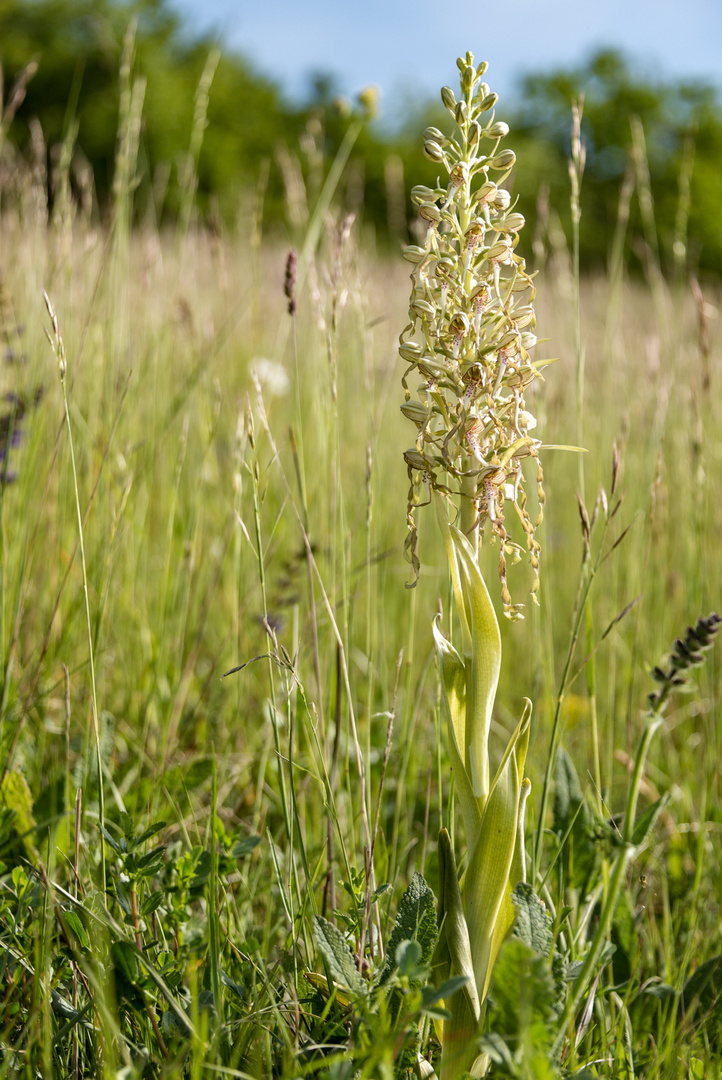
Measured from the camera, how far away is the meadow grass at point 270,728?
876 millimetres

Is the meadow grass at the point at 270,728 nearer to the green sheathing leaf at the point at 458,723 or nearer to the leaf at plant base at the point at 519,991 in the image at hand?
the leaf at plant base at the point at 519,991

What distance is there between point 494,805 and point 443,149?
2.34 feet

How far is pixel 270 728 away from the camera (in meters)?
1.64

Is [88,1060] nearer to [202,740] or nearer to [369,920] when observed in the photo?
[369,920]

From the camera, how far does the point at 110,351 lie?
1856mm

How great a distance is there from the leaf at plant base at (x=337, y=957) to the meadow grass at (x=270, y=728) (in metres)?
0.02

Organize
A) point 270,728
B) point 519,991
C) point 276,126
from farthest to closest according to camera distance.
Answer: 1. point 276,126
2. point 270,728
3. point 519,991

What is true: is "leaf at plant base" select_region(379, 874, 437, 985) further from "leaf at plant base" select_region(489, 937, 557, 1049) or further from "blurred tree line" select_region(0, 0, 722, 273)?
"blurred tree line" select_region(0, 0, 722, 273)

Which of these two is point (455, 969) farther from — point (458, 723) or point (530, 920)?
point (458, 723)

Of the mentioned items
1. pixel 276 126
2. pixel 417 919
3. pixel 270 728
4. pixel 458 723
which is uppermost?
pixel 276 126

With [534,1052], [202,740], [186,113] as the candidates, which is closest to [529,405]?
[202,740]

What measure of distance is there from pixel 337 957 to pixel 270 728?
0.85m

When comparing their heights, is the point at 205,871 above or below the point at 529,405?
below

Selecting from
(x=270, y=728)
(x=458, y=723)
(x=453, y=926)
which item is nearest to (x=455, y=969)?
(x=453, y=926)
